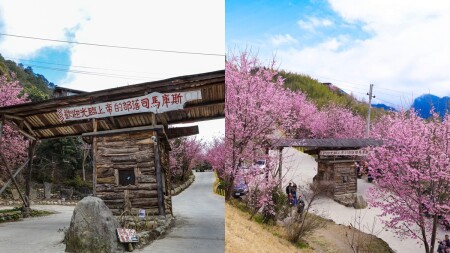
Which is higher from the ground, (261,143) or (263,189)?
(261,143)

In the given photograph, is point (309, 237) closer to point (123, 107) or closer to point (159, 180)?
point (159, 180)

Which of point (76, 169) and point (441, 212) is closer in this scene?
point (76, 169)

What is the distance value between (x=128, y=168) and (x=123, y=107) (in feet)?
1.85

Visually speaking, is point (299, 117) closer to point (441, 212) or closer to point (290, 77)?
point (290, 77)

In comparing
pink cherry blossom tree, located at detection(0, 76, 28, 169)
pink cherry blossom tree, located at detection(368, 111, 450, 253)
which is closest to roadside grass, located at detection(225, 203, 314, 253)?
pink cherry blossom tree, located at detection(368, 111, 450, 253)

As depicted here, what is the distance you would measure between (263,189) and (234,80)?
65.3 inches

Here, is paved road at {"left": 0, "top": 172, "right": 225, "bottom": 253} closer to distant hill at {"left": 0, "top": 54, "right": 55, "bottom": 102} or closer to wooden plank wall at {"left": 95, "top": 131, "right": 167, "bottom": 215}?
wooden plank wall at {"left": 95, "top": 131, "right": 167, "bottom": 215}

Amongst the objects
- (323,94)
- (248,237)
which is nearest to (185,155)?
(323,94)

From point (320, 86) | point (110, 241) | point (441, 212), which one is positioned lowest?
point (441, 212)

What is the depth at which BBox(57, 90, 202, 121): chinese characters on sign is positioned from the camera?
3.25 m

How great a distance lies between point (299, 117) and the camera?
26.1ft

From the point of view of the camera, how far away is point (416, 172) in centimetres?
582

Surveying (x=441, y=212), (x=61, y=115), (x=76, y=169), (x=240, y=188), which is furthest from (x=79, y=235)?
(x=441, y=212)

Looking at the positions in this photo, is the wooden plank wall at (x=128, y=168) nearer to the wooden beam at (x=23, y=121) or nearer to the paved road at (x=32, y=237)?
the paved road at (x=32, y=237)
